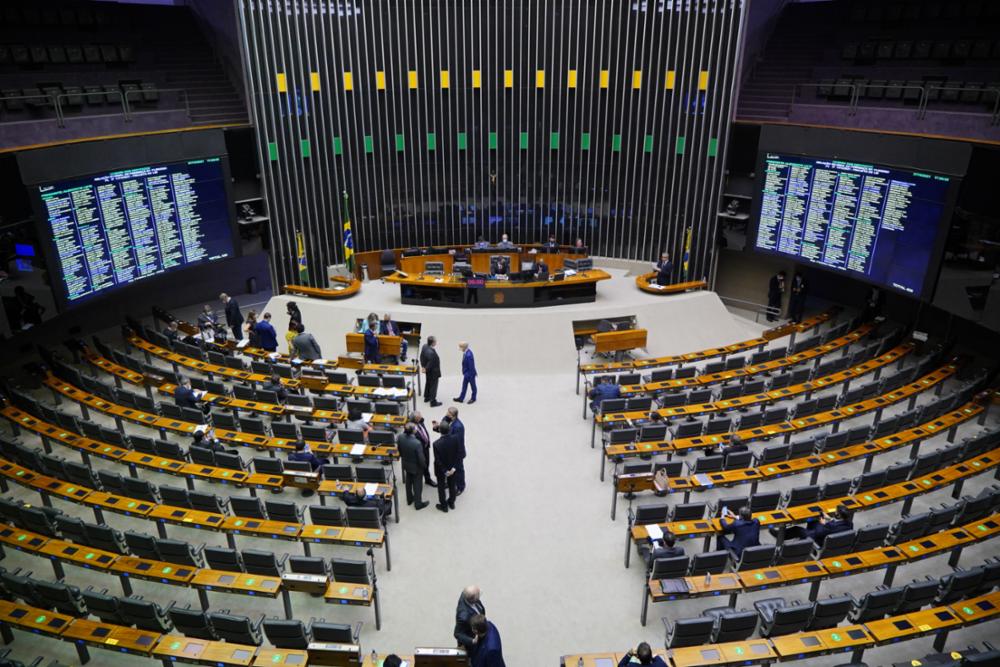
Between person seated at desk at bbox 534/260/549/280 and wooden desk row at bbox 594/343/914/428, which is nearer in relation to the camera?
wooden desk row at bbox 594/343/914/428

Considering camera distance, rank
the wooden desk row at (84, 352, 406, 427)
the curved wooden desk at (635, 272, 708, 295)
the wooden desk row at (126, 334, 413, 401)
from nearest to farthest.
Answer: the wooden desk row at (84, 352, 406, 427), the wooden desk row at (126, 334, 413, 401), the curved wooden desk at (635, 272, 708, 295)

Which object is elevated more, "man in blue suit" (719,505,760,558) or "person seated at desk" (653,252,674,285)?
"person seated at desk" (653,252,674,285)

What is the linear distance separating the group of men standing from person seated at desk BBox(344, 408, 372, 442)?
4.10 feet

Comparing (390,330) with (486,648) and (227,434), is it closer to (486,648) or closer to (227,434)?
(227,434)

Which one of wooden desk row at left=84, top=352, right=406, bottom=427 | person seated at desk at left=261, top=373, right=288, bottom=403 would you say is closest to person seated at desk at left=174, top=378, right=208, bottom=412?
wooden desk row at left=84, top=352, right=406, bottom=427

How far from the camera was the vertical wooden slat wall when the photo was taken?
16.5 m

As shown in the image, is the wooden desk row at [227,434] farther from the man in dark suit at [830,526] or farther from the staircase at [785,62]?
the staircase at [785,62]

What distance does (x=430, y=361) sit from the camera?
39.0 ft

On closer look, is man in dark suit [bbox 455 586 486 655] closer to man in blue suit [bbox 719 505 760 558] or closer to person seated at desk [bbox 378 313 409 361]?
man in blue suit [bbox 719 505 760 558]

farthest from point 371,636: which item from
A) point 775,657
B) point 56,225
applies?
point 56,225

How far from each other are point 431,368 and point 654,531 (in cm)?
559

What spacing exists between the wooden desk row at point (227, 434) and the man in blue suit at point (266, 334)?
116 inches

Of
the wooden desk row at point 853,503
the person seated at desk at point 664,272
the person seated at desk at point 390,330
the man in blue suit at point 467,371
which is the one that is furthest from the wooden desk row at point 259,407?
the person seated at desk at point 664,272

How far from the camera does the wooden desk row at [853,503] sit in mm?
7836
